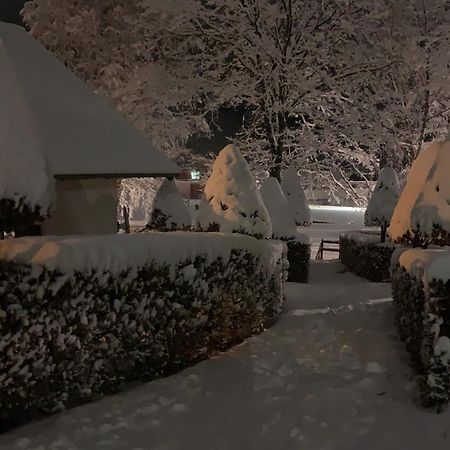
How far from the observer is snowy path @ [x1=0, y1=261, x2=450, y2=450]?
15.8 ft

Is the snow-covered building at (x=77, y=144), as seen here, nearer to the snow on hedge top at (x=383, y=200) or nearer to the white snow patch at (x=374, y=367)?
the white snow patch at (x=374, y=367)

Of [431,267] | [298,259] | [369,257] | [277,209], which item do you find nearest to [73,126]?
[277,209]

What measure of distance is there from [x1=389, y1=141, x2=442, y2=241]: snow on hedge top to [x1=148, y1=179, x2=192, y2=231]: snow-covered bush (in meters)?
7.37

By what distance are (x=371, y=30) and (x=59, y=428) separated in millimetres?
17336

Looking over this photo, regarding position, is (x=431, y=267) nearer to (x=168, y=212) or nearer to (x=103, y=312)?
(x=103, y=312)

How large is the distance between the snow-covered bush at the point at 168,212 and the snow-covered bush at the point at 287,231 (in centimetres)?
230

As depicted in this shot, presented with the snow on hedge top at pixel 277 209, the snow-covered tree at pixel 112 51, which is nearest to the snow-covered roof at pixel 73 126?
the snow on hedge top at pixel 277 209

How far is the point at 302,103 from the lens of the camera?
1958 cm

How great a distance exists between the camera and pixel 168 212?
1566cm

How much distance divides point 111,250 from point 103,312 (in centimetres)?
60

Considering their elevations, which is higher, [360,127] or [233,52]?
[233,52]

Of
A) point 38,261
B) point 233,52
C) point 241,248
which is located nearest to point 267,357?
point 241,248

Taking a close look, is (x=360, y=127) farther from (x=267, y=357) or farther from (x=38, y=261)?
(x=38, y=261)

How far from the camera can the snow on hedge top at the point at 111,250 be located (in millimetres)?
4902
